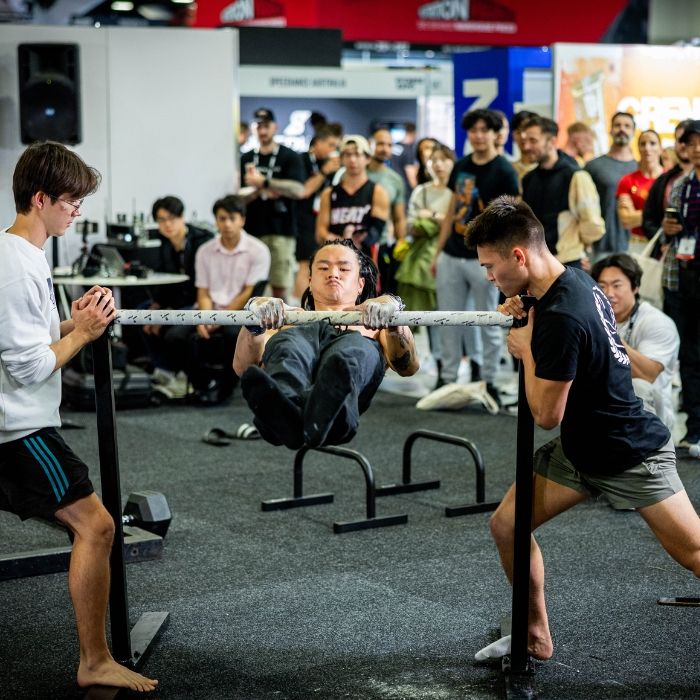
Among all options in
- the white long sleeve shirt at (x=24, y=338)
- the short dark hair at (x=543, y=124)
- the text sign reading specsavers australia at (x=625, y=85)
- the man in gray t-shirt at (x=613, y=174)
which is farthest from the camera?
the text sign reading specsavers australia at (x=625, y=85)

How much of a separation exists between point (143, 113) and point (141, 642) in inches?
227

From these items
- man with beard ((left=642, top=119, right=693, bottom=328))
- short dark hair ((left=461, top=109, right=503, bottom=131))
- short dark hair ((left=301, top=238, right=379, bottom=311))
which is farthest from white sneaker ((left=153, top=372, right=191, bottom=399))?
short dark hair ((left=301, top=238, right=379, bottom=311))

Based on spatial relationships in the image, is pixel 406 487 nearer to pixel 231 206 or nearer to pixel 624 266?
pixel 624 266

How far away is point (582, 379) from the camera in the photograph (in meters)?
2.78

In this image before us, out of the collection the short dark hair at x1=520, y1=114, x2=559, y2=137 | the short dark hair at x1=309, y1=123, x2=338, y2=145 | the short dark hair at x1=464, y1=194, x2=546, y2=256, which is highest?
the short dark hair at x1=309, y1=123, x2=338, y2=145

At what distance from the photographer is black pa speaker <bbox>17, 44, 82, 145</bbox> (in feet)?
25.7

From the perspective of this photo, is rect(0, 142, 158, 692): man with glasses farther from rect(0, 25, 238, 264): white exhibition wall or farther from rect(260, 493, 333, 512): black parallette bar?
rect(0, 25, 238, 264): white exhibition wall

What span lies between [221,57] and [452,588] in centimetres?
560

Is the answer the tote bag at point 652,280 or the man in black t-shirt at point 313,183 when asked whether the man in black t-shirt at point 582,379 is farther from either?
the man in black t-shirt at point 313,183

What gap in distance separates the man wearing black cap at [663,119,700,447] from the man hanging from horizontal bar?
2.44 meters

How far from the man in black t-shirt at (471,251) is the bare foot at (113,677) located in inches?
157

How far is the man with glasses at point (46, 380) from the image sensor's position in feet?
8.73

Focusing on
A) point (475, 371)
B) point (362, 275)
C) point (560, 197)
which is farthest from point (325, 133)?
point (362, 275)

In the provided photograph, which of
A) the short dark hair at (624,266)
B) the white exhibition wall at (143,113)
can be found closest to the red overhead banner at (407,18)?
the white exhibition wall at (143,113)
